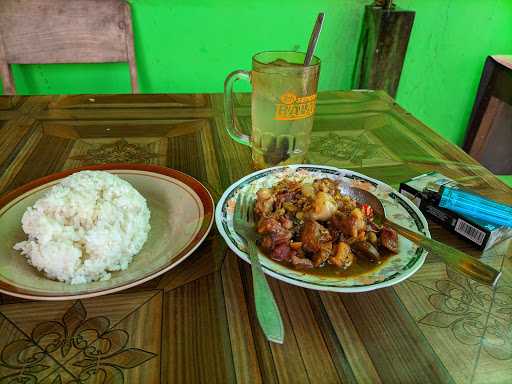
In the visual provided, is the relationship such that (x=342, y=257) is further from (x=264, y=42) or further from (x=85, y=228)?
(x=264, y=42)

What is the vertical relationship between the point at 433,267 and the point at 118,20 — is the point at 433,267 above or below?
below

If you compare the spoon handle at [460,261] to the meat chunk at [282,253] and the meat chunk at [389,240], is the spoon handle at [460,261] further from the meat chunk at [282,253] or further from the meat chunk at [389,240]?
the meat chunk at [282,253]

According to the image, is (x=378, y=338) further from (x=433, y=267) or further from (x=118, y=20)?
(x=118, y=20)

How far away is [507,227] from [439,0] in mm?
1875

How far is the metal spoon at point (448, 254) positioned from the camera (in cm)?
63

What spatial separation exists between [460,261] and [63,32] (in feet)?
6.02

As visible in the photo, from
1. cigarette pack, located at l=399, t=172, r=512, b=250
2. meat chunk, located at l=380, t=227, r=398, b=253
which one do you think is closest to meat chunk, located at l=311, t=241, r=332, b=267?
meat chunk, located at l=380, t=227, r=398, b=253

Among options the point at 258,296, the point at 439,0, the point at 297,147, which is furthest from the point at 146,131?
the point at 439,0

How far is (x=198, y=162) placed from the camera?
1.07 metres

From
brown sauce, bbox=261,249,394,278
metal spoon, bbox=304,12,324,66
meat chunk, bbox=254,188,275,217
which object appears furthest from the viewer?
metal spoon, bbox=304,12,324,66

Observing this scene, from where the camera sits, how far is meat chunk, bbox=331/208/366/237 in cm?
73

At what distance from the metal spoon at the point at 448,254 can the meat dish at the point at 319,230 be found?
0.02 metres

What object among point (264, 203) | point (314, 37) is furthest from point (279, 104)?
point (264, 203)

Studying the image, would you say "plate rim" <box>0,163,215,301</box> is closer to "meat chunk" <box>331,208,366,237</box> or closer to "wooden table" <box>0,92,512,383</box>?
"wooden table" <box>0,92,512,383</box>
